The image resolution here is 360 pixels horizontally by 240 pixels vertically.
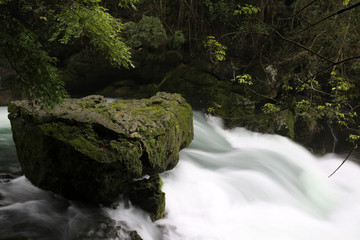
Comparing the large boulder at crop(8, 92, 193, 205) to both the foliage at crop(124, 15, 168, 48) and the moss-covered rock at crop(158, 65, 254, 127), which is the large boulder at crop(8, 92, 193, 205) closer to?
the moss-covered rock at crop(158, 65, 254, 127)

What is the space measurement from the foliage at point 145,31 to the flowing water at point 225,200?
3.10 m

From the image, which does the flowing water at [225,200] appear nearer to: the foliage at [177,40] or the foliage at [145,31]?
the foliage at [177,40]

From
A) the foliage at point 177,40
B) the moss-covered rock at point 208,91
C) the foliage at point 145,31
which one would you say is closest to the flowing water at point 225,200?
the moss-covered rock at point 208,91

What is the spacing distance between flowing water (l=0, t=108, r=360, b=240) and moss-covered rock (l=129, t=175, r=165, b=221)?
11 cm

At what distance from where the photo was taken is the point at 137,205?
12.3ft

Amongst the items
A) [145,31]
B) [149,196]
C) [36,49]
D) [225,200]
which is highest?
[145,31]

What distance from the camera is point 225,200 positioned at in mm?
4898

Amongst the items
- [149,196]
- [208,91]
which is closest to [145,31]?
[208,91]

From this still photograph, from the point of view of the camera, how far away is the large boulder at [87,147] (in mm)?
3395

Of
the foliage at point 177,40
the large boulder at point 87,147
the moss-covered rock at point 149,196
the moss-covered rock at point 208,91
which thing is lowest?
the moss-covered rock at point 149,196

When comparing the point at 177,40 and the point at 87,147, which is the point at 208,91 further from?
the point at 87,147

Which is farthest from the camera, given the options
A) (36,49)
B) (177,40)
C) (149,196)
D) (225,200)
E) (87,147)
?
(177,40)

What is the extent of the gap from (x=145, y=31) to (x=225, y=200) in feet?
20.2

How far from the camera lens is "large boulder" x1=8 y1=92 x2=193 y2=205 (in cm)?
339
